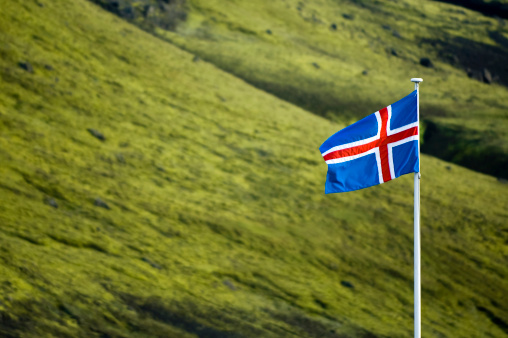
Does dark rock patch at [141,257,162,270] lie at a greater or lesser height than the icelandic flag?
lesser

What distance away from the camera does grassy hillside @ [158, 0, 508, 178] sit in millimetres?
27953

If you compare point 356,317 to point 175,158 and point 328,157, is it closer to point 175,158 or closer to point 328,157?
point 328,157

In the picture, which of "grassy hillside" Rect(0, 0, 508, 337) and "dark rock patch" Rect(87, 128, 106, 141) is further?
"dark rock patch" Rect(87, 128, 106, 141)

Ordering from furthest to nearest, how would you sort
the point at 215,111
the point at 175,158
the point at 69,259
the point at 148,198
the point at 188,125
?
1. the point at 215,111
2. the point at 188,125
3. the point at 175,158
4. the point at 148,198
5. the point at 69,259

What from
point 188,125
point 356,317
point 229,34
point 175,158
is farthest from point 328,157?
point 229,34

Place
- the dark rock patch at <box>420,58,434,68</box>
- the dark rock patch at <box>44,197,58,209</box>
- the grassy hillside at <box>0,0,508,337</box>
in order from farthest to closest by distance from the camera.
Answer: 1. the dark rock patch at <box>420,58,434,68</box>
2. the dark rock patch at <box>44,197,58,209</box>
3. the grassy hillside at <box>0,0,508,337</box>

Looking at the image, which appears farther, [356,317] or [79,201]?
[79,201]

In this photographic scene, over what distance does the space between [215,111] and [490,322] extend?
1211cm

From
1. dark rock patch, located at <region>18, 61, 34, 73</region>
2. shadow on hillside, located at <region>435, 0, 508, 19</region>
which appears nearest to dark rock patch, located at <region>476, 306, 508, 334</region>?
dark rock patch, located at <region>18, 61, 34, 73</region>

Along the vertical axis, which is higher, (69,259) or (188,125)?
(188,125)

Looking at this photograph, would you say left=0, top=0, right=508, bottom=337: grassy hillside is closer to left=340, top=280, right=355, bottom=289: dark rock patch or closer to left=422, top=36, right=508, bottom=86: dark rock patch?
left=340, top=280, right=355, bottom=289: dark rock patch

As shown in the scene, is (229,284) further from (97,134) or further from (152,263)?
(97,134)

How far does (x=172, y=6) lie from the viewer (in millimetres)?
33375

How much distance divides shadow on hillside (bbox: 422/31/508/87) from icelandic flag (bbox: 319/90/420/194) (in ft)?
91.7
